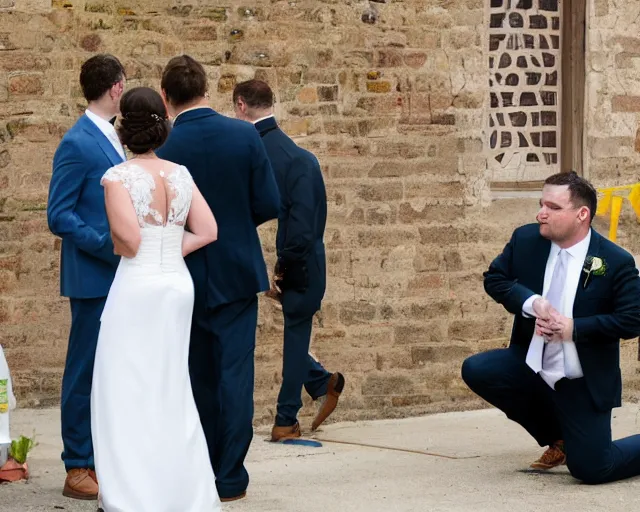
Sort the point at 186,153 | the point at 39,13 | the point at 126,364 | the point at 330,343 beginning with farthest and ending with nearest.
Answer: the point at 330,343, the point at 39,13, the point at 186,153, the point at 126,364

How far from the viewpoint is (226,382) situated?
18.2 ft

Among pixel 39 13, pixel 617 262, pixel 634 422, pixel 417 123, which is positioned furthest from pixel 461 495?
pixel 39 13

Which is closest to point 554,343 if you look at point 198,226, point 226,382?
point 226,382

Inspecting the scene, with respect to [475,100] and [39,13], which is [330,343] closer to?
[475,100]

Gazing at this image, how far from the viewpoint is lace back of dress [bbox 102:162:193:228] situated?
4.91 metres

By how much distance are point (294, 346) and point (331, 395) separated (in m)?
0.52

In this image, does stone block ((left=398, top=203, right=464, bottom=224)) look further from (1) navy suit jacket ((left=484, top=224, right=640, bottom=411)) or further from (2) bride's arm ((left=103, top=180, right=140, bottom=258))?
(2) bride's arm ((left=103, top=180, right=140, bottom=258))

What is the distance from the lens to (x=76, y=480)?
558 centimetres

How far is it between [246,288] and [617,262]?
1.73 m

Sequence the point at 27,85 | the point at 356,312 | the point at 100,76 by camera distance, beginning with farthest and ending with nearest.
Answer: the point at 356,312, the point at 27,85, the point at 100,76

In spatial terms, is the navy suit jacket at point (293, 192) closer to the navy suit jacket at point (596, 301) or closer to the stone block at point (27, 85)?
the navy suit jacket at point (596, 301)

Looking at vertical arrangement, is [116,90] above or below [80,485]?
above

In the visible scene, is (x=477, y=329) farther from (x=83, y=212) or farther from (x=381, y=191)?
(x=83, y=212)

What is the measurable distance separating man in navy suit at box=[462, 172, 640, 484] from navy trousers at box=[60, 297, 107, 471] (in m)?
1.91
